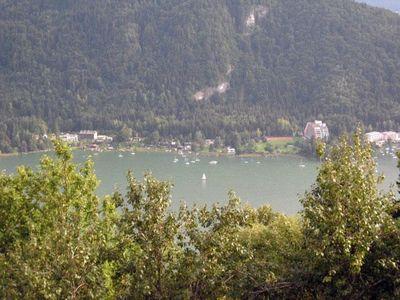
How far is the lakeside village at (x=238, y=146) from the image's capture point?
5175 centimetres

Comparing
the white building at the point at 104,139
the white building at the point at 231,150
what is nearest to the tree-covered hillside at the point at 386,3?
the white building at the point at 104,139

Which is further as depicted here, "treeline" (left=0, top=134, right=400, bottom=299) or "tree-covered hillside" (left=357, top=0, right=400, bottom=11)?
"tree-covered hillside" (left=357, top=0, right=400, bottom=11)

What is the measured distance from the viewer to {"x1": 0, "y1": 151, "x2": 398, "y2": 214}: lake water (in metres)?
30.4

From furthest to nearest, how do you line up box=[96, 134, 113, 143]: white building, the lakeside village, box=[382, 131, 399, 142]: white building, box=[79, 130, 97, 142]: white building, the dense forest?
the dense forest → box=[79, 130, 97, 142]: white building → box=[96, 134, 113, 143]: white building → box=[382, 131, 399, 142]: white building → the lakeside village

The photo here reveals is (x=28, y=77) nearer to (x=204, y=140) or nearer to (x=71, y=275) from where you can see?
(x=204, y=140)

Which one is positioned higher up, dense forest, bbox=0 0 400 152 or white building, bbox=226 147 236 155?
dense forest, bbox=0 0 400 152

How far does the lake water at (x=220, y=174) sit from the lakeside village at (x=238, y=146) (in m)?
2.88

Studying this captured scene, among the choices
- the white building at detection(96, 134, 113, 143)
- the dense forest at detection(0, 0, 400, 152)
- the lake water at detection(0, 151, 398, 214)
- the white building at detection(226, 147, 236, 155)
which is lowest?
the lake water at detection(0, 151, 398, 214)

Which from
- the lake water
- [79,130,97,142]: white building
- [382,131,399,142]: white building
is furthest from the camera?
[79,130,97,142]: white building

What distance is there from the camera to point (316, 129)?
5791cm

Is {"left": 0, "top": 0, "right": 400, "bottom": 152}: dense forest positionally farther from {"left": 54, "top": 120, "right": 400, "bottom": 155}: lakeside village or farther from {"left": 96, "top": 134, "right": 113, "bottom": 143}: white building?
{"left": 54, "top": 120, "right": 400, "bottom": 155}: lakeside village

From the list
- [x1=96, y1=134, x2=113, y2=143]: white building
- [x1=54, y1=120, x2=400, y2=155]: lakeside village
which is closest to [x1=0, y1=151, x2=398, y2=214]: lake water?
[x1=54, y1=120, x2=400, y2=155]: lakeside village

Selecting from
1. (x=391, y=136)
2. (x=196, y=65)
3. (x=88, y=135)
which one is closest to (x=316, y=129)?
(x=391, y=136)

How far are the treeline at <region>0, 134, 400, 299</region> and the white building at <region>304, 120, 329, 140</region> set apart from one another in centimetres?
5036
